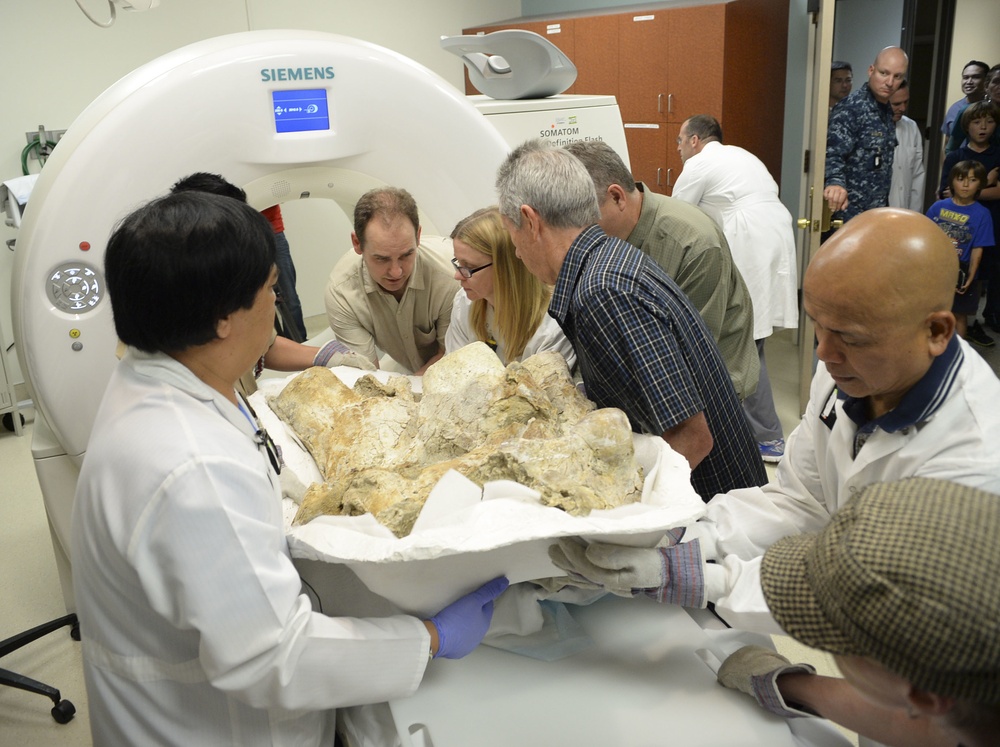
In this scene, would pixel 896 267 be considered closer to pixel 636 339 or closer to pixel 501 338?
pixel 636 339

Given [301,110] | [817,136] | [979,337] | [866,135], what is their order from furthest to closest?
[979,337] → [866,135] → [817,136] → [301,110]

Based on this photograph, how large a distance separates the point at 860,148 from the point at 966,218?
67 centimetres

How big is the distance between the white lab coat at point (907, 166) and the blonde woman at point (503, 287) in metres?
3.27

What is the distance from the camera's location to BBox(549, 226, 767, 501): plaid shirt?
1.54 meters

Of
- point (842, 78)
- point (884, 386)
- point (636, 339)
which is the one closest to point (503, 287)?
point (636, 339)

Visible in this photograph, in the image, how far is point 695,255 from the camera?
2.78 m

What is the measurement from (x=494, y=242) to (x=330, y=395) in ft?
2.06

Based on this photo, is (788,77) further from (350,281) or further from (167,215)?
(167,215)

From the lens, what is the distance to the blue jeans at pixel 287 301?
2.62 meters

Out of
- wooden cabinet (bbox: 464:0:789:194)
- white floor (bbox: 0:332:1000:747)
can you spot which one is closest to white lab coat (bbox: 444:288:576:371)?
white floor (bbox: 0:332:1000:747)

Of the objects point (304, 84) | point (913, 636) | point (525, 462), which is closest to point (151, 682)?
point (525, 462)

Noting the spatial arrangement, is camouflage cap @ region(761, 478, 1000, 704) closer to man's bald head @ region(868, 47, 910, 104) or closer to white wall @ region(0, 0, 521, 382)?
white wall @ region(0, 0, 521, 382)

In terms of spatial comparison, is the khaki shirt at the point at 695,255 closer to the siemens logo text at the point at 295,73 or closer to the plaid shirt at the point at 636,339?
the plaid shirt at the point at 636,339

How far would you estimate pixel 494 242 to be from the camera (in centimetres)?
207
